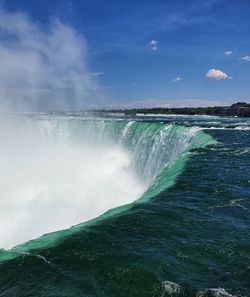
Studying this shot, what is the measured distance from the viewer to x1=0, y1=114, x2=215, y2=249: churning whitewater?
18.1 m

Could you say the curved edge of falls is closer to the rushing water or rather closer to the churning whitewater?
the churning whitewater

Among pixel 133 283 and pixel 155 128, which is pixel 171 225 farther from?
pixel 155 128

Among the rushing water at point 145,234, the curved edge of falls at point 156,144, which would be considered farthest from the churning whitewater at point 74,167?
the rushing water at point 145,234

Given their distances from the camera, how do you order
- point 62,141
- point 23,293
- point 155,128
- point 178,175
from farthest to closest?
point 62,141 < point 155,128 < point 178,175 < point 23,293

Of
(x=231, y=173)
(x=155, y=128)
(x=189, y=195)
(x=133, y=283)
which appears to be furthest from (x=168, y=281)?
(x=155, y=128)

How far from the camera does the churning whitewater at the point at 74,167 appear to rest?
1812 cm

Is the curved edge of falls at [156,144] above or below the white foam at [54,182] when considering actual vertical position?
above

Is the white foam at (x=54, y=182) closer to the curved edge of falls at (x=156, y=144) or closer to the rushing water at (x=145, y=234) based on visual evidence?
the rushing water at (x=145, y=234)

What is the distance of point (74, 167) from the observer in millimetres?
30781

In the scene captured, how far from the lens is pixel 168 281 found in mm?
5938

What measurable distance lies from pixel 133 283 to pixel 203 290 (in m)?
0.94

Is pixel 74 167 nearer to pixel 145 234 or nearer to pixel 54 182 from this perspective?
pixel 54 182

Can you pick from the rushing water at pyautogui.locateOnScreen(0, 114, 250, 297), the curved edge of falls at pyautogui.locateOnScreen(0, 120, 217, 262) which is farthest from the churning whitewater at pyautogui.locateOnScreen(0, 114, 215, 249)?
the rushing water at pyautogui.locateOnScreen(0, 114, 250, 297)

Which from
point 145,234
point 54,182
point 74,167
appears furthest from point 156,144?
point 145,234
